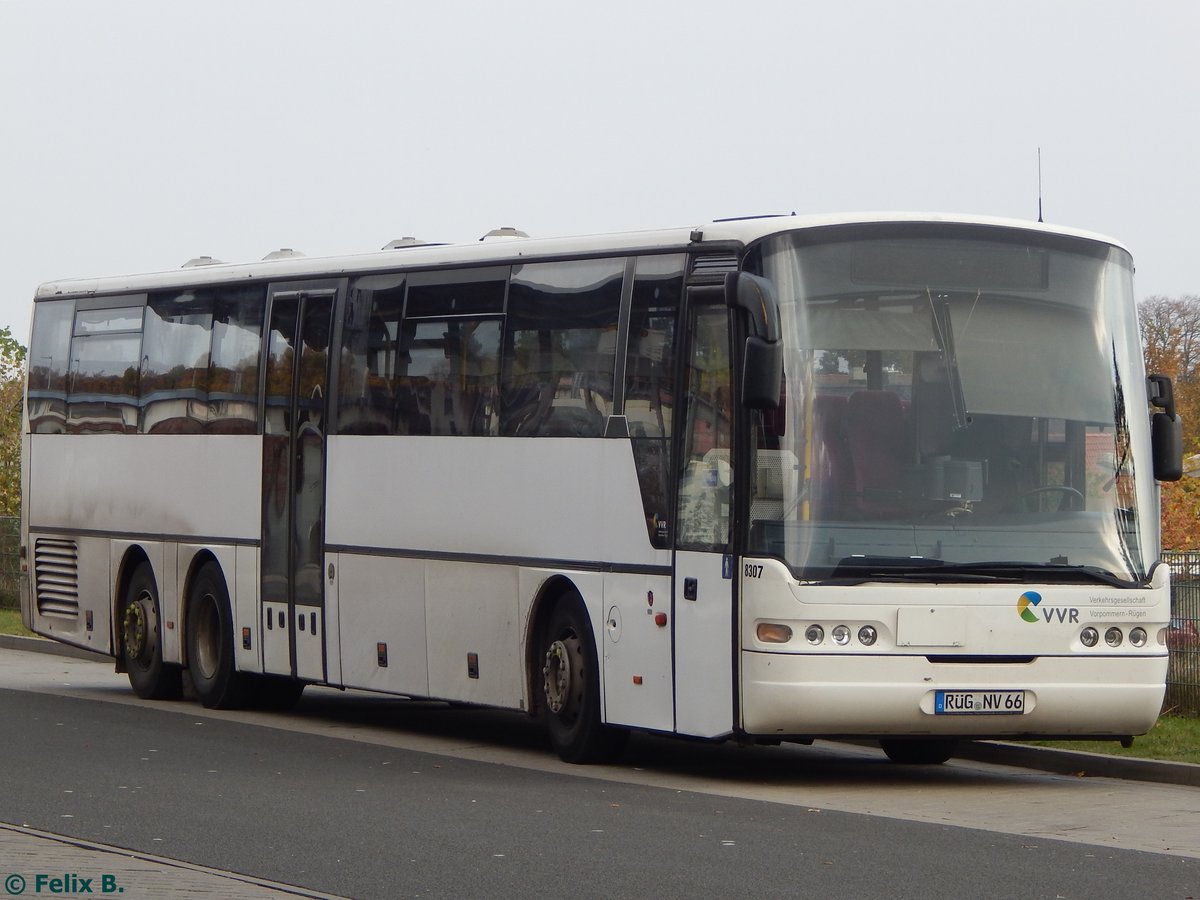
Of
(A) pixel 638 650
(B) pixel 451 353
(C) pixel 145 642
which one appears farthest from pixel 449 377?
(C) pixel 145 642

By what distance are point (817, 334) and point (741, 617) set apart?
5.73 feet

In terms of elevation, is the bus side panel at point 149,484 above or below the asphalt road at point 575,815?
above

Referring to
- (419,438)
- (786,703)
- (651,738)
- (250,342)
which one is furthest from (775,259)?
(250,342)

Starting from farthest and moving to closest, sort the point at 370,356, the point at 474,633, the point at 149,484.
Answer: the point at 149,484, the point at 370,356, the point at 474,633

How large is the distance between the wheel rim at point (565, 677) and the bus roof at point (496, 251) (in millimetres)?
2631

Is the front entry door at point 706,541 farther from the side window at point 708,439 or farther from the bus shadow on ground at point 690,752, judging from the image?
the bus shadow on ground at point 690,752

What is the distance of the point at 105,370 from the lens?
2092 centimetres

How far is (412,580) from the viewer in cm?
1677

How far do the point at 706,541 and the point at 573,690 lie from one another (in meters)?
1.86

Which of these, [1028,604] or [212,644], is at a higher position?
[1028,604]

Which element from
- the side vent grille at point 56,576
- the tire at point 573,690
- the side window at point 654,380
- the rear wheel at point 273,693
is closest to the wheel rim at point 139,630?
the side vent grille at point 56,576

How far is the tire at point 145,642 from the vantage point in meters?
20.3

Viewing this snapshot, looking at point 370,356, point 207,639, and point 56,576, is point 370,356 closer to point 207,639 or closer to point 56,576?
point 207,639

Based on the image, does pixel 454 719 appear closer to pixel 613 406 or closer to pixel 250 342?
pixel 250 342
